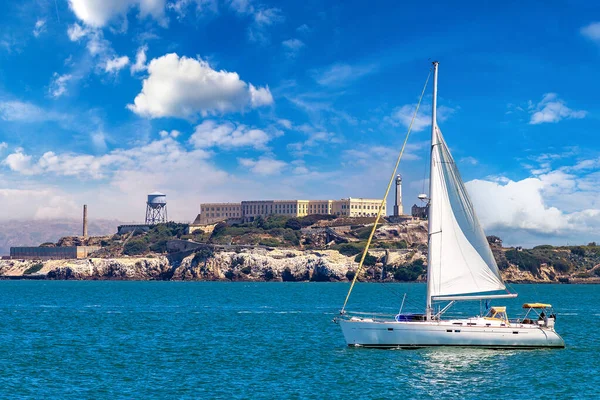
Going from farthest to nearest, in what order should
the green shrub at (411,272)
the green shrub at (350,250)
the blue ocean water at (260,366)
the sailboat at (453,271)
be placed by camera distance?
the green shrub at (350,250)
the green shrub at (411,272)
the sailboat at (453,271)
the blue ocean water at (260,366)

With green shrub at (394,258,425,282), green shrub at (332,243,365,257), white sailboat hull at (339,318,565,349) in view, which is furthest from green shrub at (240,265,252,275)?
white sailboat hull at (339,318,565,349)

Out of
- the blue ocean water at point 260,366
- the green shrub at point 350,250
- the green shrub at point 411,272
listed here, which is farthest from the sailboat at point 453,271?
the green shrub at point 350,250

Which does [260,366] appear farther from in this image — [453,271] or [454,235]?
[454,235]

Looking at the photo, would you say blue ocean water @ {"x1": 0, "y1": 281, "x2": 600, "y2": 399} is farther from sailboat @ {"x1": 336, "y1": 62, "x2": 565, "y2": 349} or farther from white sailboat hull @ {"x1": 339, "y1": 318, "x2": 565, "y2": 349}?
sailboat @ {"x1": 336, "y1": 62, "x2": 565, "y2": 349}

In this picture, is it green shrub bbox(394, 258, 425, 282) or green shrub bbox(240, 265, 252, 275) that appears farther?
green shrub bbox(240, 265, 252, 275)

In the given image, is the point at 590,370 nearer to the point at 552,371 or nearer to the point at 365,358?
the point at 552,371

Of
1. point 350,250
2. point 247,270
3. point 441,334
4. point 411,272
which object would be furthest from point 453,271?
point 247,270

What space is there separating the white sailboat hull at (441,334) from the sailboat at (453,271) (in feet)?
0.17

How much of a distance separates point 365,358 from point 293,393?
852 centimetres

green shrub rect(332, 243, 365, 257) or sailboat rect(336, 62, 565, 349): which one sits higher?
green shrub rect(332, 243, 365, 257)

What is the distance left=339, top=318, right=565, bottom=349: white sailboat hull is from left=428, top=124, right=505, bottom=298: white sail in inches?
82.5

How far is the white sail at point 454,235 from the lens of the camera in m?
43.7

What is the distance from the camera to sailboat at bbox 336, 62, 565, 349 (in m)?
43.0

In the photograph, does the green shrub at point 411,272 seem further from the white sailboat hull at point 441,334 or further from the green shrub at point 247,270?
the white sailboat hull at point 441,334
